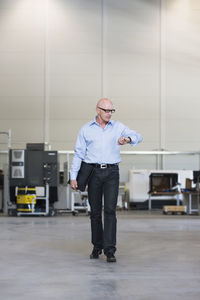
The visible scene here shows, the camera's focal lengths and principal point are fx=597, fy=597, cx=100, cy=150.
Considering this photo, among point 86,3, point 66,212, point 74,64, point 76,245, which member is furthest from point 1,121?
point 76,245

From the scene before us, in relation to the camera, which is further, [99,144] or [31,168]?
[31,168]

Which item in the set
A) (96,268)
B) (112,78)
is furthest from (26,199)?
(96,268)

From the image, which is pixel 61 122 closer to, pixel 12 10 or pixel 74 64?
pixel 74 64

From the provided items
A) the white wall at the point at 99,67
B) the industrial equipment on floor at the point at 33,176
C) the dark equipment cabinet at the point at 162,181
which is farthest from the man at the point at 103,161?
the white wall at the point at 99,67

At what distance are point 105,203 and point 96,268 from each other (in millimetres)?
644

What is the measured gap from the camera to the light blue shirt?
16.2 ft

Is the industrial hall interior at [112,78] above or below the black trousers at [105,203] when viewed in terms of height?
above

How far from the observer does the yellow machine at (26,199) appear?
500 inches

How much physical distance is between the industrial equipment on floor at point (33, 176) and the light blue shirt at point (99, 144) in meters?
7.93

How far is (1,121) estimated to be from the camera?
1852cm

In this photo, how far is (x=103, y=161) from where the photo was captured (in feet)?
16.2

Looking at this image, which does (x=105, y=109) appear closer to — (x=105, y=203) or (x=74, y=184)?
(x=74, y=184)

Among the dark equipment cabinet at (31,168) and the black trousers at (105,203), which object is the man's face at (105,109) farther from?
the dark equipment cabinet at (31,168)

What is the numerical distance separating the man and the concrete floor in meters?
0.29
